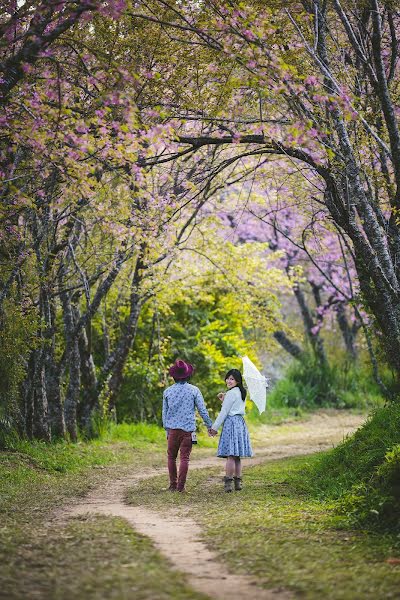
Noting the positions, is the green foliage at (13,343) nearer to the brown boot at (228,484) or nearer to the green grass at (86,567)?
the brown boot at (228,484)

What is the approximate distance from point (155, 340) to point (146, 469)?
6283mm

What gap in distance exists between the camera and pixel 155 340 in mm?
18109

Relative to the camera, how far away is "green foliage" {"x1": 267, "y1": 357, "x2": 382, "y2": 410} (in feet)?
76.7

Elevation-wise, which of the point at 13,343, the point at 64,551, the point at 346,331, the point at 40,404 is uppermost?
the point at 346,331

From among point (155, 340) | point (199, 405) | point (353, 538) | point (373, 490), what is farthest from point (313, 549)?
point (155, 340)

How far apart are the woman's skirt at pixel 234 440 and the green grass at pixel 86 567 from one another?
3.47 metres

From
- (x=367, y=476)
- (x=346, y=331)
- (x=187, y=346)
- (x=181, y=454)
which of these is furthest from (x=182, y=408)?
(x=346, y=331)

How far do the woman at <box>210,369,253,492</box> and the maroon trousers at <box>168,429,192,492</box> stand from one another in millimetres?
352

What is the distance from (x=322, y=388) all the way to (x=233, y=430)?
14934 mm

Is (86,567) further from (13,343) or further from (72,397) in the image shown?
(72,397)

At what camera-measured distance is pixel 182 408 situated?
9.55 metres

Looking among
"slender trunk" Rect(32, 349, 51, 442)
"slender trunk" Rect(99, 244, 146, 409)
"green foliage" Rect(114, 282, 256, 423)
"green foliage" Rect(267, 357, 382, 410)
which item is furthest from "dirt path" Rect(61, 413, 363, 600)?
"green foliage" Rect(267, 357, 382, 410)

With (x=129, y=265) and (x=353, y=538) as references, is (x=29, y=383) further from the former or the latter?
(x=353, y=538)

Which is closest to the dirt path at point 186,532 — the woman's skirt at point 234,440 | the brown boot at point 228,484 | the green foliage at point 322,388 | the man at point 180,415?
the man at point 180,415
